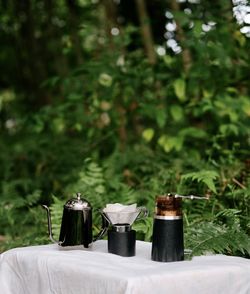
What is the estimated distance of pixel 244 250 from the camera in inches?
133

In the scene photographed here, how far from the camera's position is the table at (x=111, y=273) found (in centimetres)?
251

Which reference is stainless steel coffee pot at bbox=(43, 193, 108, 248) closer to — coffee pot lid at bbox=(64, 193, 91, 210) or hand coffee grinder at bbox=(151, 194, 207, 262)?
coffee pot lid at bbox=(64, 193, 91, 210)

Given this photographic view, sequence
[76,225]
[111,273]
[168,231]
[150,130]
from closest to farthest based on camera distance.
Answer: [111,273]
[168,231]
[76,225]
[150,130]

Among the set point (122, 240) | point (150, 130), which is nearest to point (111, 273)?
point (122, 240)

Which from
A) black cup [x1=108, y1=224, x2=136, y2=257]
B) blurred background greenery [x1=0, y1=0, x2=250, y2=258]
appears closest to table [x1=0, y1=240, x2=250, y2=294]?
black cup [x1=108, y1=224, x2=136, y2=257]

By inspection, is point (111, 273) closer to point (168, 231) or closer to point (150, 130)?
point (168, 231)

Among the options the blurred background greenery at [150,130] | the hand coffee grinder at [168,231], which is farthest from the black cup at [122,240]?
the blurred background greenery at [150,130]

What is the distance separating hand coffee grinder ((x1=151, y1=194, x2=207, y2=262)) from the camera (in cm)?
279

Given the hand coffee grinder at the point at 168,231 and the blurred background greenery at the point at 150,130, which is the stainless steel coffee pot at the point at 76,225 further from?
the blurred background greenery at the point at 150,130

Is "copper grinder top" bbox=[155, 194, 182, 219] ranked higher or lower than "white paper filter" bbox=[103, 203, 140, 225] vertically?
higher

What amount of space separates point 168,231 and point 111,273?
0.37m

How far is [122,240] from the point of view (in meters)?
2.89

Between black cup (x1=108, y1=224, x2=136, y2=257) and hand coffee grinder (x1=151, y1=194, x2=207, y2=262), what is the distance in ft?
0.38

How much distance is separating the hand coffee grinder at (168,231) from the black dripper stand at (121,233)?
A: 0.39ft
